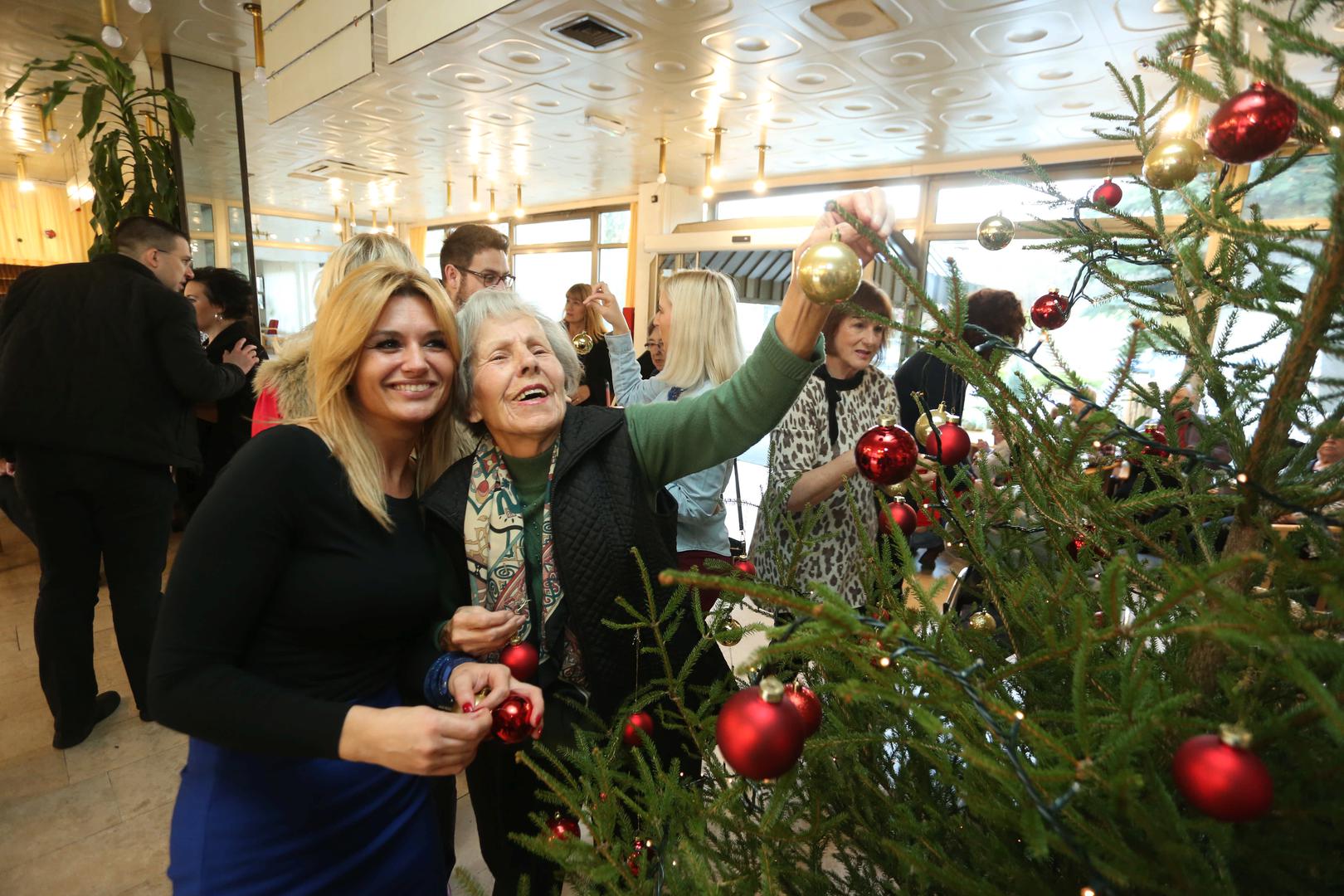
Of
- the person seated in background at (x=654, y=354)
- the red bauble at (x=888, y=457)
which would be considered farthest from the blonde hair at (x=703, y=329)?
the red bauble at (x=888, y=457)

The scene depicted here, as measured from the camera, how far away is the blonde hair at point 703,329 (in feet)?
7.63

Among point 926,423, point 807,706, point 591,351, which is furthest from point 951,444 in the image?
point 591,351

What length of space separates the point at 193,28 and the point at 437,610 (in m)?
4.88

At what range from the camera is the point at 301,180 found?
979 centimetres

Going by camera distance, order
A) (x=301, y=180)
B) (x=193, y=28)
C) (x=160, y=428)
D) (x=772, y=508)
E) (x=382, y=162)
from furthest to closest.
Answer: (x=301, y=180) < (x=382, y=162) < (x=193, y=28) < (x=160, y=428) < (x=772, y=508)

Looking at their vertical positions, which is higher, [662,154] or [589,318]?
[662,154]

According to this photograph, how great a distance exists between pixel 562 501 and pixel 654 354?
2385 mm

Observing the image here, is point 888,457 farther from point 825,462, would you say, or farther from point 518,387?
point 825,462

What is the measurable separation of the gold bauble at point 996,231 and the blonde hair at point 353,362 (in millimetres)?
963

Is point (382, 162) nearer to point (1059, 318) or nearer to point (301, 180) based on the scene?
point (301, 180)

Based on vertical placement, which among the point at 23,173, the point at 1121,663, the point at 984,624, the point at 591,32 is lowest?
the point at 984,624

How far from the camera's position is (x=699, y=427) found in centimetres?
122

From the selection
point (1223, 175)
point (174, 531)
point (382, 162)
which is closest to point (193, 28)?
point (174, 531)

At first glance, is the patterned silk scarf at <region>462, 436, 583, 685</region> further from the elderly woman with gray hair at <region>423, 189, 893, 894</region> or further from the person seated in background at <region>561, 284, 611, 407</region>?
the person seated in background at <region>561, 284, 611, 407</region>
